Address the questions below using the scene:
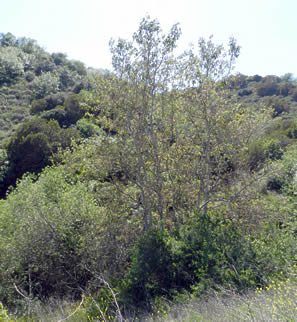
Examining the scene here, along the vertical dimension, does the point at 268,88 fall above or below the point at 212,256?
above

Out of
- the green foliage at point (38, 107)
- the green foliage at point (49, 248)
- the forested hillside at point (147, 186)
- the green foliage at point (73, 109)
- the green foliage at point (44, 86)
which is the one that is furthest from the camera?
the green foliage at point (44, 86)

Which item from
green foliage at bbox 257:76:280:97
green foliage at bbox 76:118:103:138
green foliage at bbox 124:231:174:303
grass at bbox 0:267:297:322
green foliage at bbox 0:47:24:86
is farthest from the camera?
green foliage at bbox 0:47:24:86

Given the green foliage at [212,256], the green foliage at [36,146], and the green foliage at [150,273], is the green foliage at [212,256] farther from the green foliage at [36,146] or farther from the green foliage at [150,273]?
the green foliage at [36,146]

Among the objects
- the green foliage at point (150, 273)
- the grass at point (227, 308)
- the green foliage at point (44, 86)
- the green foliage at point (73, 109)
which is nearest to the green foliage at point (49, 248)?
the grass at point (227, 308)

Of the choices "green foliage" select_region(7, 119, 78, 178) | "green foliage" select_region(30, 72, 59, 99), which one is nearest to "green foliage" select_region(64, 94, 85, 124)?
"green foliage" select_region(7, 119, 78, 178)

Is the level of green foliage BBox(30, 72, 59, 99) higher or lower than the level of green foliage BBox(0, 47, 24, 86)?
lower

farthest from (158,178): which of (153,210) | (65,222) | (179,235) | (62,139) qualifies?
(62,139)

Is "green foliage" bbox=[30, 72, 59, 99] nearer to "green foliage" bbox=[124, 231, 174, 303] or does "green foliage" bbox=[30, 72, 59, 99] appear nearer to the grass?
the grass

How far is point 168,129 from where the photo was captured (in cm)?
748

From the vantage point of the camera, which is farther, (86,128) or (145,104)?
(86,128)

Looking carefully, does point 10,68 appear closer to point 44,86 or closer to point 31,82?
point 31,82

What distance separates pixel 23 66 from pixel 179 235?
4028cm

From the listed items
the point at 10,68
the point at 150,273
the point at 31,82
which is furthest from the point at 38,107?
the point at 150,273

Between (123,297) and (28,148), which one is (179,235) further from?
(28,148)
